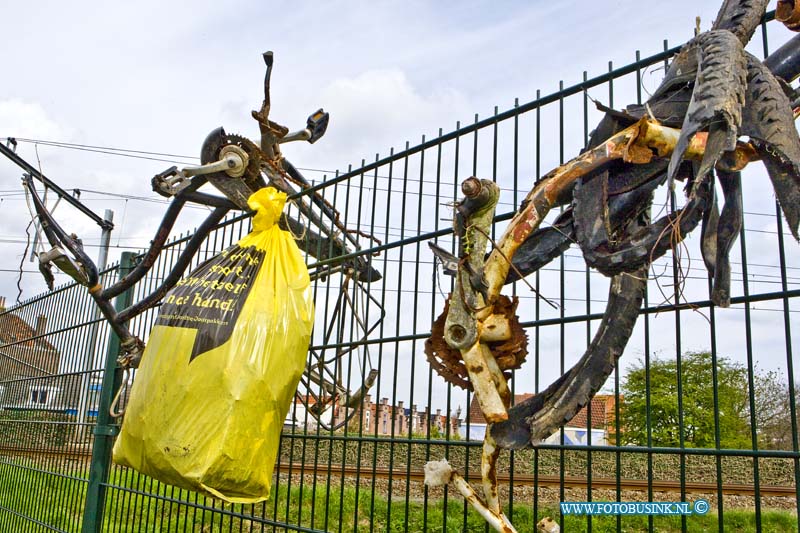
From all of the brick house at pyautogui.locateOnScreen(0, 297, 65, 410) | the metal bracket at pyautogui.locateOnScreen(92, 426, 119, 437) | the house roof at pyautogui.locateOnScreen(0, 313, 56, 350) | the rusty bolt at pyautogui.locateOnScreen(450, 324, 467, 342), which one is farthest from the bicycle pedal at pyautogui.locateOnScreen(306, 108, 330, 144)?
the house roof at pyautogui.locateOnScreen(0, 313, 56, 350)

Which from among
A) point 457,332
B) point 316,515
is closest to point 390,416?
point 457,332

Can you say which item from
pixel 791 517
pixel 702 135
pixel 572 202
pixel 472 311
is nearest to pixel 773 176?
pixel 702 135

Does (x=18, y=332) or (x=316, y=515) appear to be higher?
(x=18, y=332)

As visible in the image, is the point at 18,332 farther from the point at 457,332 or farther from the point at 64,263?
the point at 457,332

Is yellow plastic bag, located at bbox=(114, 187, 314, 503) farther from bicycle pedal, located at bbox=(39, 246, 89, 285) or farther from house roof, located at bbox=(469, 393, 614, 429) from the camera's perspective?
bicycle pedal, located at bbox=(39, 246, 89, 285)

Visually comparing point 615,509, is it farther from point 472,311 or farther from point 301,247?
point 301,247

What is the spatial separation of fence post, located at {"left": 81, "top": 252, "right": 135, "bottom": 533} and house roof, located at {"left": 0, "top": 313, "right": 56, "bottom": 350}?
147cm

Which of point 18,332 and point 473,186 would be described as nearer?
point 473,186

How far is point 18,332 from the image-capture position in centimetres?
656

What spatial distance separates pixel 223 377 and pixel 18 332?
519 cm

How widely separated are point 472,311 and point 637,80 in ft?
3.41

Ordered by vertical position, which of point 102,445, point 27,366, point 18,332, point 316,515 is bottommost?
point 316,515

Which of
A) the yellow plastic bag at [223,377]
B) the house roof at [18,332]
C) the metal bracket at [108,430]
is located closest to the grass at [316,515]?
the metal bracket at [108,430]

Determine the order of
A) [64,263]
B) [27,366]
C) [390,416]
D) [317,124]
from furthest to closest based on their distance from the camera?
1. [27,366]
2. [390,416]
3. [64,263]
4. [317,124]
